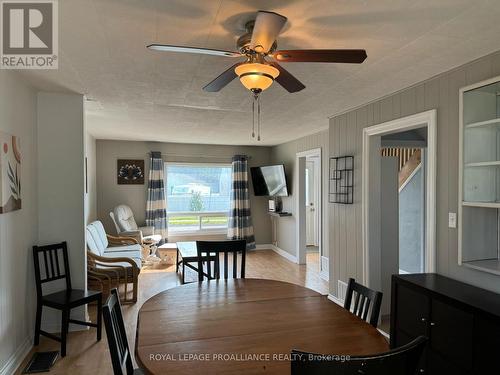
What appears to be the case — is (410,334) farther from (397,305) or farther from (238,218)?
(238,218)

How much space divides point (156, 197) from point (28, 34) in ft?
15.5

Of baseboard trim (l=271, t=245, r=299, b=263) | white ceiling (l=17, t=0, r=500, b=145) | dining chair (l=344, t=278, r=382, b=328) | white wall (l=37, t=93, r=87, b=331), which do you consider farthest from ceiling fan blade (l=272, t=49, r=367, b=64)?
baseboard trim (l=271, t=245, r=299, b=263)

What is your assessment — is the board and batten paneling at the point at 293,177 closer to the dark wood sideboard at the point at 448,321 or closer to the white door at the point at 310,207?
the white door at the point at 310,207

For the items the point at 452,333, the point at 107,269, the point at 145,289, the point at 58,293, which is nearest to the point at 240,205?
the point at 145,289

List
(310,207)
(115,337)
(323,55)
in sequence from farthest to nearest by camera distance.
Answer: (310,207) → (323,55) → (115,337)

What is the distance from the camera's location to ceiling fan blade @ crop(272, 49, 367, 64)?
152 cm

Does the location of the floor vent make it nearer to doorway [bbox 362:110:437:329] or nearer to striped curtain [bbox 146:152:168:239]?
doorway [bbox 362:110:437:329]

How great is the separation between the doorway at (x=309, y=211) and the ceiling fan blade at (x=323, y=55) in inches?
149

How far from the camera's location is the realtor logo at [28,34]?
5.43 feet

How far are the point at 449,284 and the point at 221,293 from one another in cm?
167

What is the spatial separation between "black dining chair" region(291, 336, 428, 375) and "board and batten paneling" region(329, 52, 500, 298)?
1655mm

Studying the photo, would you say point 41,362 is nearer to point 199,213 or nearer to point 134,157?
Answer: point 134,157

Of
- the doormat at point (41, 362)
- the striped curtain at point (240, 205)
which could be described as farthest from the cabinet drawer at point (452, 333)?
the striped curtain at point (240, 205)

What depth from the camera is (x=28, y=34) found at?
6.23 ft
